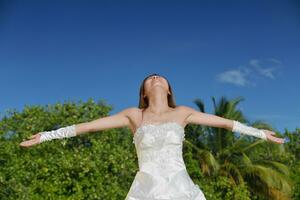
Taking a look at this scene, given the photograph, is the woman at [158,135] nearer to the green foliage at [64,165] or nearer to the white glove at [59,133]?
the white glove at [59,133]

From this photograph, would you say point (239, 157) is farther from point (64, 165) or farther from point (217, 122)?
point (217, 122)

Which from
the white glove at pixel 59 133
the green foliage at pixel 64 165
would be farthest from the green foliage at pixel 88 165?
the white glove at pixel 59 133

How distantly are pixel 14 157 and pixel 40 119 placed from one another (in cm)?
132

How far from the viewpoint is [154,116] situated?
4.59 m

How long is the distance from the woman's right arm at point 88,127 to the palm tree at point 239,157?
594 inches

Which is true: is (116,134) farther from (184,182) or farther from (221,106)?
(184,182)

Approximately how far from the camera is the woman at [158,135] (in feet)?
14.5

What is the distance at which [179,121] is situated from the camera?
15.1 feet

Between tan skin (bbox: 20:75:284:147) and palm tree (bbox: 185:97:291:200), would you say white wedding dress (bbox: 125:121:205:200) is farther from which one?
palm tree (bbox: 185:97:291:200)

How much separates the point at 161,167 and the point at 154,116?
403mm

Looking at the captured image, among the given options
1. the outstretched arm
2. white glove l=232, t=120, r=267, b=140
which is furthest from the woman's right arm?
white glove l=232, t=120, r=267, b=140

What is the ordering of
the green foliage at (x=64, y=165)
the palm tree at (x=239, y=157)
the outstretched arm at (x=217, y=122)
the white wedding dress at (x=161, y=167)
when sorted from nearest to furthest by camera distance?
the white wedding dress at (x=161, y=167) → the outstretched arm at (x=217, y=122) → the green foliage at (x=64, y=165) → the palm tree at (x=239, y=157)

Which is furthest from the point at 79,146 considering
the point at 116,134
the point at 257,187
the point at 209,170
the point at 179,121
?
the point at 179,121

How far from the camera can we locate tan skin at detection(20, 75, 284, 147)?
458 centimetres
